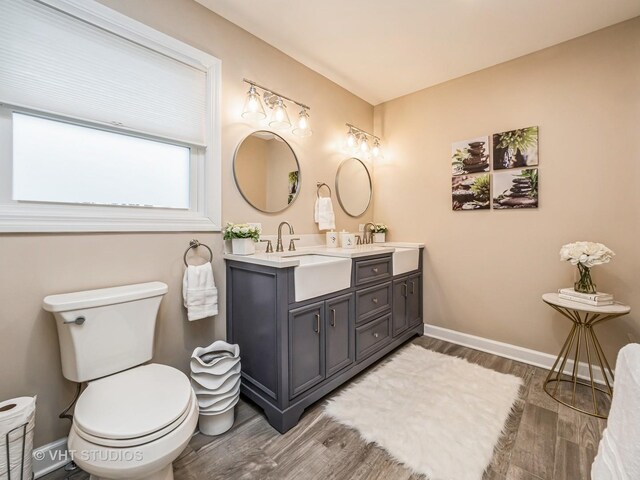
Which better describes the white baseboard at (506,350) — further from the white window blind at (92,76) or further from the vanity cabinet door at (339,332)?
the white window blind at (92,76)

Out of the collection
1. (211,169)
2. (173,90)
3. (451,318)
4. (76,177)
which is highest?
(173,90)

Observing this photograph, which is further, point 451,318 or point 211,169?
point 451,318

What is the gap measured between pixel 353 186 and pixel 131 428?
2545mm

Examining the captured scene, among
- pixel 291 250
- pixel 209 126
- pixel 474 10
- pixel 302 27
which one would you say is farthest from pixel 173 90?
pixel 474 10

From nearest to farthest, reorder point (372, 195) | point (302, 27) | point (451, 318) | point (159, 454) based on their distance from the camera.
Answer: point (159, 454)
point (302, 27)
point (451, 318)
point (372, 195)

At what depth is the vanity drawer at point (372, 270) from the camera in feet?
6.72

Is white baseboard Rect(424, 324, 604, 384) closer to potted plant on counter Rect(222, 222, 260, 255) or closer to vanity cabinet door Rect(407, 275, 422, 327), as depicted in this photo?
vanity cabinet door Rect(407, 275, 422, 327)

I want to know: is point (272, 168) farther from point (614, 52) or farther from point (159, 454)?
point (614, 52)

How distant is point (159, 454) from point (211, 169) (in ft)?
4.89

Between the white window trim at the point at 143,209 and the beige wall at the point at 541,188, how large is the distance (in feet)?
6.41

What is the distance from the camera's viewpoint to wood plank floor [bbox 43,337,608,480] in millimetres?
1285

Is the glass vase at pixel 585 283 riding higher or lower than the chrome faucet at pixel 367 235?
lower

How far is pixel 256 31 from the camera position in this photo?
2.02 m

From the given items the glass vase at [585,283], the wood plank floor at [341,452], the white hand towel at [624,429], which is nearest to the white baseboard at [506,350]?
the wood plank floor at [341,452]
